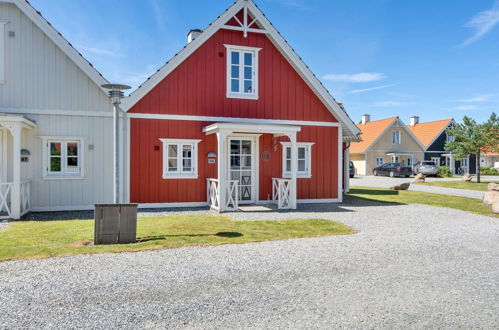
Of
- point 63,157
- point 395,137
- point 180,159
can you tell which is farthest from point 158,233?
point 395,137

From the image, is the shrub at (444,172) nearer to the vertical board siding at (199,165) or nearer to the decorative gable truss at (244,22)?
the vertical board siding at (199,165)

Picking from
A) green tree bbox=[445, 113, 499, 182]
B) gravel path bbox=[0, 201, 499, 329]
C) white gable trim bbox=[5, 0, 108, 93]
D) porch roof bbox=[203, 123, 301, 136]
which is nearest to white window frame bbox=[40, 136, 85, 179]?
white gable trim bbox=[5, 0, 108, 93]

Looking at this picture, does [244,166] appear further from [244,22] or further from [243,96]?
[244,22]

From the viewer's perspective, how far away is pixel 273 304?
15.4ft

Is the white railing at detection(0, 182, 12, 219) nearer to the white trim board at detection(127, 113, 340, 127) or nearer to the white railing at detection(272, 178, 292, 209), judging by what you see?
the white trim board at detection(127, 113, 340, 127)

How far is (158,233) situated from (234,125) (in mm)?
4740

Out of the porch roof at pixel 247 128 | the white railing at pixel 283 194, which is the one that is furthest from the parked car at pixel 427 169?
the porch roof at pixel 247 128

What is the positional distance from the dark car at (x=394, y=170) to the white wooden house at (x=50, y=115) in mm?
31456

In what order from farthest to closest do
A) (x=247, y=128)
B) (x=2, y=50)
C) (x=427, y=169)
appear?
(x=427, y=169)
(x=247, y=128)
(x=2, y=50)

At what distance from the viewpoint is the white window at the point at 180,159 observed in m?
13.1

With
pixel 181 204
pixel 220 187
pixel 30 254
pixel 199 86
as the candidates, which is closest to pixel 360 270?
pixel 30 254

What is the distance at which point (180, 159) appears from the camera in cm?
1334

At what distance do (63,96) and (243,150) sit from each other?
6322mm

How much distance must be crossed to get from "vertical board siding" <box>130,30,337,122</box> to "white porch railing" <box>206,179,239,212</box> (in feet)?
8.59
